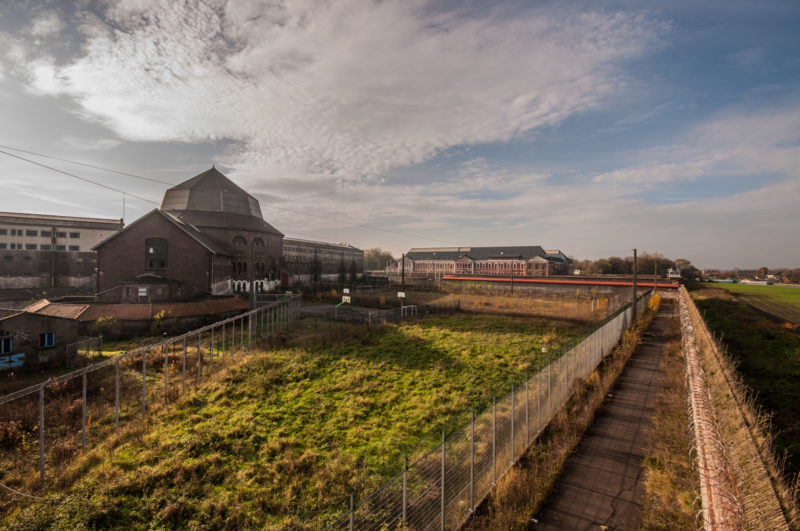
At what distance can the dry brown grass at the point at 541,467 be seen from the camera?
6.72 m

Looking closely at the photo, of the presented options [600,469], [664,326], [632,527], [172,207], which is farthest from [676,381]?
[172,207]

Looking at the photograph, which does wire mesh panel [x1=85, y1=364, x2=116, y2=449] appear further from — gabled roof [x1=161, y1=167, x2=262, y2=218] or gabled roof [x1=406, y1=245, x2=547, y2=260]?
gabled roof [x1=406, y1=245, x2=547, y2=260]

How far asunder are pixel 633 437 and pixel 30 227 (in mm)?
70277

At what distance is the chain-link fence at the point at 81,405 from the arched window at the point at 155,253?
20.2 metres

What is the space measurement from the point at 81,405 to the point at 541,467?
15.0 m

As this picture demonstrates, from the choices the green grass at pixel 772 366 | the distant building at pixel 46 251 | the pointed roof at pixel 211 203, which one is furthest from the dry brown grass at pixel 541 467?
the distant building at pixel 46 251

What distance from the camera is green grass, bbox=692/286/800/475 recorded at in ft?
38.5

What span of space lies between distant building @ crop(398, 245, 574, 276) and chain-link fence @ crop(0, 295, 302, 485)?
260 ft

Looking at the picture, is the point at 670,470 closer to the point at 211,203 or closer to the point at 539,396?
the point at 539,396

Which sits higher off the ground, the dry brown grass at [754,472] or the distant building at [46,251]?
the distant building at [46,251]

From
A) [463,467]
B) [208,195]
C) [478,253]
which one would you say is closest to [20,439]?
[463,467]

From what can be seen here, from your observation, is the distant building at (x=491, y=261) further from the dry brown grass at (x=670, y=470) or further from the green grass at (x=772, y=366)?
the dry brown grass at (x=670, y=470)

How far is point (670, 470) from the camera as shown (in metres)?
8.20

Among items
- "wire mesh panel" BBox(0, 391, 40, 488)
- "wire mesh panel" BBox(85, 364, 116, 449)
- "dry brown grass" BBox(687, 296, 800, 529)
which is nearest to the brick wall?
"wire mesh panel" BBox(85, 364, 116, 449)
